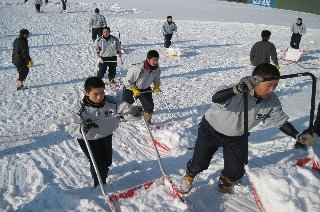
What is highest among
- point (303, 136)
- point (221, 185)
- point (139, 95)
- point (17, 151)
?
point (303, 136)

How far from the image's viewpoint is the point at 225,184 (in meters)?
4.43

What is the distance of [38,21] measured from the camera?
22.4 m

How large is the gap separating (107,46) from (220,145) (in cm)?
610

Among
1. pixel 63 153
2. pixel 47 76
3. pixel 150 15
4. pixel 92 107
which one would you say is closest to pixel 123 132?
pixel 63 153

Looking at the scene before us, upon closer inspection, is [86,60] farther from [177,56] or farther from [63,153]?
[63,153]

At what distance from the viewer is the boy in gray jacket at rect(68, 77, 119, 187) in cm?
386

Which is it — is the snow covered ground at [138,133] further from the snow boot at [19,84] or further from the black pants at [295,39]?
the black pants at [295,39]

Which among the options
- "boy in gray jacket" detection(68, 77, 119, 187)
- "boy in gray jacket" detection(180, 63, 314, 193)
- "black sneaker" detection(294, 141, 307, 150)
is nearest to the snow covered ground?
"black sneaker" detection(294, 141, 307, 150)

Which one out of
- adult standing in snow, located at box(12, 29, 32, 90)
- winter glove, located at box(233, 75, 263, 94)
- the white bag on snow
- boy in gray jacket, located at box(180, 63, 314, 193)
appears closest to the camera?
winter glove, located at box(233, 75, 263, 94)

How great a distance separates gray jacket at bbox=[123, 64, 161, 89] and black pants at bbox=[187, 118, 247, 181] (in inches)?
102

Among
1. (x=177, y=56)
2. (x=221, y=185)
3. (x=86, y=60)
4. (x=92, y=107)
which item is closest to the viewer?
(x=92, y=107)

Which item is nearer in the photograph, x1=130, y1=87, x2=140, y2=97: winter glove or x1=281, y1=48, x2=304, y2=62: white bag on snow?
x1=130, y1=87, x2=140, y2=97: winter glove

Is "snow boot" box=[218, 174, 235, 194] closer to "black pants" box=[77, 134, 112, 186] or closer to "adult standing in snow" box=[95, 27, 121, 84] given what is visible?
"black pants" box=[77, 134, 112, 186]

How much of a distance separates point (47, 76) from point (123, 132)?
16.5ft
